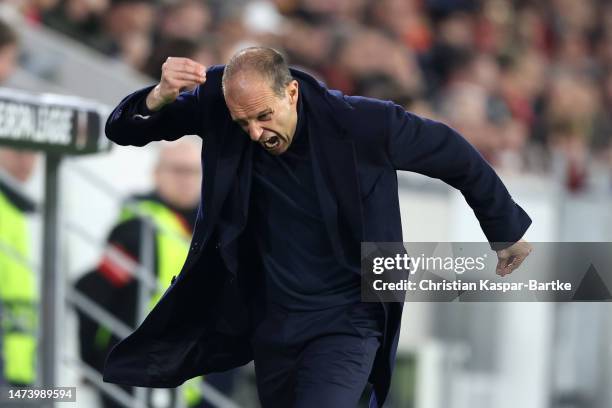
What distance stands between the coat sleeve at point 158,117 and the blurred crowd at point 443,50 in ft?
10.6

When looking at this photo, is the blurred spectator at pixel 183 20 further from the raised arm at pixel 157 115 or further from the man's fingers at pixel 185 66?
the man's fingers at pixel 185 66

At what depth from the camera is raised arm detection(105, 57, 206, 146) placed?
4.44 m

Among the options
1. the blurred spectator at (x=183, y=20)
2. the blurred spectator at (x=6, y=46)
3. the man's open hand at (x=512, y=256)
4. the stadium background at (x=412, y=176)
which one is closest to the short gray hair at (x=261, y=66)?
the man's open hand at (x=512, y=256)

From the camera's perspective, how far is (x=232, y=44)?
9.63 metres

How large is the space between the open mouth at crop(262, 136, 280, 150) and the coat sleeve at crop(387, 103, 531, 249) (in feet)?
1.18

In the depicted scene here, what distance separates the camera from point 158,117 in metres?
4.48

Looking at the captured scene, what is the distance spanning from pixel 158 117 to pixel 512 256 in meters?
1.29

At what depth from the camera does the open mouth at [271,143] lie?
441 cm

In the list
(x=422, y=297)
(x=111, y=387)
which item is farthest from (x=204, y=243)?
(x=111, y=387)

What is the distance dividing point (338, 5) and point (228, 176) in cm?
742

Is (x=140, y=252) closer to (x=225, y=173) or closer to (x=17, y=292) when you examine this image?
(x=17, y=292)

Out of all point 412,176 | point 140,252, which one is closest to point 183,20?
point 412,176

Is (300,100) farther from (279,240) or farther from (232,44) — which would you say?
(232,44)

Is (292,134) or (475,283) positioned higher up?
(292,134)
